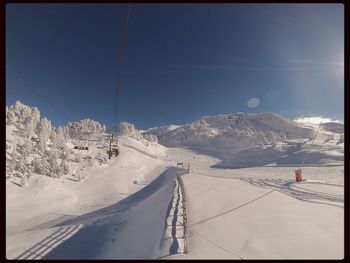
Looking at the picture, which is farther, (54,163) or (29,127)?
(54,163)

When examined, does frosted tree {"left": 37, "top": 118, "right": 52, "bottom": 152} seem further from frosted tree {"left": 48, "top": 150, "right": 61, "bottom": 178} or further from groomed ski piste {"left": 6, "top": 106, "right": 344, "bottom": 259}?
groomed ski piste {"left": 6, "top": 106, "right": 344, "bottom": 259}

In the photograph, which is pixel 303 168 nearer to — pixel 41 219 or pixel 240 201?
pixel 240 201

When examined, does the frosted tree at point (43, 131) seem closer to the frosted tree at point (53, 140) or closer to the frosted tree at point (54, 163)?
the frosted tree at point (53, 140)

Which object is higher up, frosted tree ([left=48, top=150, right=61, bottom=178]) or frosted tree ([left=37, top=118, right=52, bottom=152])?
frosted tree ([left=37, top=118, right=52, bottom=152])

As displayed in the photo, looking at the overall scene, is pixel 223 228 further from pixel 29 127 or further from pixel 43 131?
pixel 29 127

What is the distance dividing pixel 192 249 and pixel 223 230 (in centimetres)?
149

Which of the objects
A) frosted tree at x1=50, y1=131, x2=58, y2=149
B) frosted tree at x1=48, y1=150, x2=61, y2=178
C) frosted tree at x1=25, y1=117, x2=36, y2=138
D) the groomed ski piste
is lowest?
the groomed ski piste

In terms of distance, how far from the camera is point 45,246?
12.6ft

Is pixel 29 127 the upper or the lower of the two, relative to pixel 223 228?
upper

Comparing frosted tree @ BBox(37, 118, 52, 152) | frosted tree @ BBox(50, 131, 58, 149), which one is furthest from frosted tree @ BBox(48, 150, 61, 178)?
frosted tree @ BBox(37, 118, 52, 152)

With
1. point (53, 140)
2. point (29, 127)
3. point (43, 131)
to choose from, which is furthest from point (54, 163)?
point (29, 127)

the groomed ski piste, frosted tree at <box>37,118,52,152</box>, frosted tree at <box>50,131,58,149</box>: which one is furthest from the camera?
frosted tree at <box>50,131,58,149</box>
